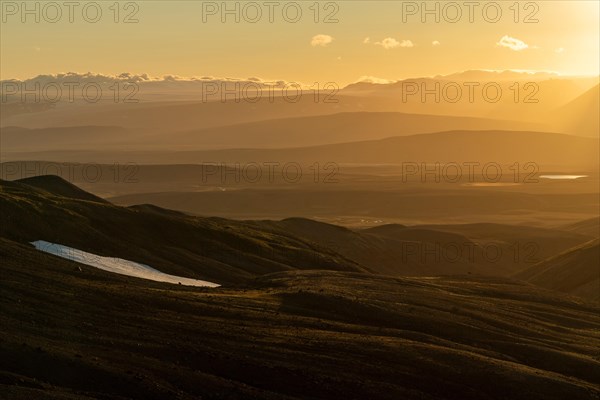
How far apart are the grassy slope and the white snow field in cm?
879

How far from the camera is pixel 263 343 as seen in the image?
62344 millimetres

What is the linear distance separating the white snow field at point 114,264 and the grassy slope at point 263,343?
28.8ft

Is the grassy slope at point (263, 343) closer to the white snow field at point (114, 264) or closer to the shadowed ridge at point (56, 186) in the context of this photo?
the white snow field at point (114, 264)

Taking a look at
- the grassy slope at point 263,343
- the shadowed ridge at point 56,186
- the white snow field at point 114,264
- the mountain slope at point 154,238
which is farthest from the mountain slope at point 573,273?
the shadowed ridge at point 56,186

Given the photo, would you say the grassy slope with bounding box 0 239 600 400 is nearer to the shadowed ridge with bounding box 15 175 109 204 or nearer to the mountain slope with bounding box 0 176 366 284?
the mountain slope with bounding box 0 176 366 284

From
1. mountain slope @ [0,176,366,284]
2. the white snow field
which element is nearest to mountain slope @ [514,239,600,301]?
mountain slope @ [0,176,366,284]

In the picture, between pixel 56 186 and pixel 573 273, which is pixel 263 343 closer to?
pixel 56 186

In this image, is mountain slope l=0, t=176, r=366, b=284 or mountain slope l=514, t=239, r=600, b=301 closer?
mountain slope l=0, t=176, r=366, b=284

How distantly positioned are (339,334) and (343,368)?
809 cm

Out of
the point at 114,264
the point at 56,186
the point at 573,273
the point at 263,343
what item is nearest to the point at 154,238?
the point at 114,264

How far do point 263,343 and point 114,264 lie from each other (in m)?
35.8

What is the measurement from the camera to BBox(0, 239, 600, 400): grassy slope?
52688 mm

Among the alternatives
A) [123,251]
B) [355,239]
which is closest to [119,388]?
[123,251]

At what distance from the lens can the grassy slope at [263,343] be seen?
2074 inches
